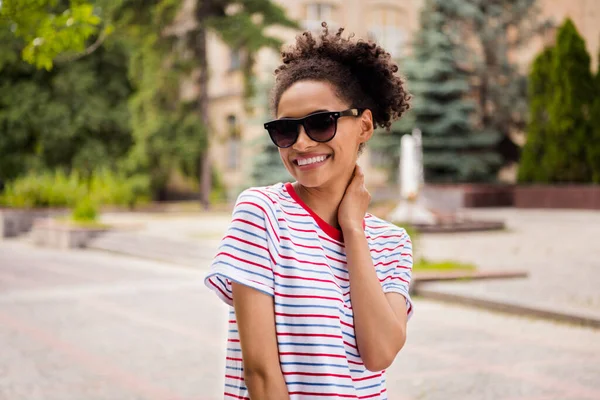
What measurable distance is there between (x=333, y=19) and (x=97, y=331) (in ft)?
114

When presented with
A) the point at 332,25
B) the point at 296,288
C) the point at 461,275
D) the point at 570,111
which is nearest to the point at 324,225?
the point at 296,288

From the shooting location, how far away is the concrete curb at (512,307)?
361 inches

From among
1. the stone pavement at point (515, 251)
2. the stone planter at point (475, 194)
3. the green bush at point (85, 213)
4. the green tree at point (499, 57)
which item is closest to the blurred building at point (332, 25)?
the green tree at point (499, 57)

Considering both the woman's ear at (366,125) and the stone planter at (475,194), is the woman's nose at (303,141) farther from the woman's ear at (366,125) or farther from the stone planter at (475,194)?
the stone planter at (475,194)

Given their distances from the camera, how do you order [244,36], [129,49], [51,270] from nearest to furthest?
[51,270] < [244,36] < [129,49]

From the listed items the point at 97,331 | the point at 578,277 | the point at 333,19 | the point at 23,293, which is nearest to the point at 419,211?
the point at 578,277

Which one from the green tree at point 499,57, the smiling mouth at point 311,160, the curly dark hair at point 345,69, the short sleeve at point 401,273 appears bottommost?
the short sleeve at point 401,273

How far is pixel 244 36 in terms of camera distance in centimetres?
3262

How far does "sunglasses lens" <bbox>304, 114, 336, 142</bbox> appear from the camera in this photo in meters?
2.26

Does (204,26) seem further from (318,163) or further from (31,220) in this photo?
(318,163)

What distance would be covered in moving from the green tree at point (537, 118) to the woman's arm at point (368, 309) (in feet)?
111

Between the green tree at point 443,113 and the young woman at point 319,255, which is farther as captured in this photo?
the green tree at point 443,113

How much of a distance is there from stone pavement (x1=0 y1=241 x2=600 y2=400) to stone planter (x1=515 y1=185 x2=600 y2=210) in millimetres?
23156

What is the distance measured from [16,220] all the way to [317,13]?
2122cm
